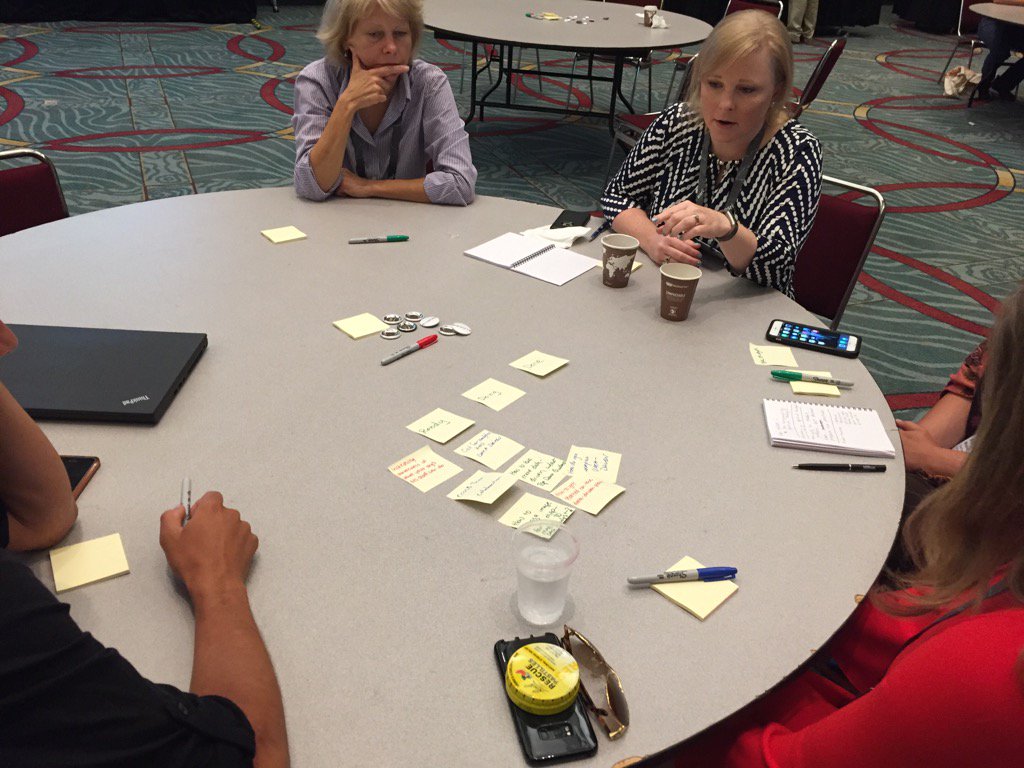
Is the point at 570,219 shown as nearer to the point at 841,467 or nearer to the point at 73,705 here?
the point at 841,467

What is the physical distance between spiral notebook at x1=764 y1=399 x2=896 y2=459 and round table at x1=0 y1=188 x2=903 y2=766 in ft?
0.10

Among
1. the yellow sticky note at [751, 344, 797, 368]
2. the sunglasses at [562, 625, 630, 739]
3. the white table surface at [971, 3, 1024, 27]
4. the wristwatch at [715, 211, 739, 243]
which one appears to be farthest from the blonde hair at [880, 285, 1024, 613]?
the white table surface at [971, 3, 1024, 27]

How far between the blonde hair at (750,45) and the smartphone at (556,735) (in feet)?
5.22

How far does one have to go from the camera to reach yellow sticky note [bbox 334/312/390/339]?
1493 mm

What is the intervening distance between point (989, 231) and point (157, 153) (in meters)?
4.96

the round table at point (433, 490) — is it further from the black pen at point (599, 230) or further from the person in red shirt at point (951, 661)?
the black pen at point (599, 230)

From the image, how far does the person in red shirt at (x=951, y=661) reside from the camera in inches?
25.6

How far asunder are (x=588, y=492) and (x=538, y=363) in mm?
379

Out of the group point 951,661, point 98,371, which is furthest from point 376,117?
point 951,661

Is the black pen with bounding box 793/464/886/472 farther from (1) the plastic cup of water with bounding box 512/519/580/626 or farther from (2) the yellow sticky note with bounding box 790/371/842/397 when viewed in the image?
(1) the plastic cup of water with bounding box 512/519/580/626

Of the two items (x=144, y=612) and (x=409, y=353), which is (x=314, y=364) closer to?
(x=409, y=353)

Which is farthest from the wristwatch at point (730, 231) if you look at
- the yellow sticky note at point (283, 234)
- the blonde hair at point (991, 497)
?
the yellow sticky note at point (283, 234)

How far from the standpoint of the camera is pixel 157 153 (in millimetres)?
4551

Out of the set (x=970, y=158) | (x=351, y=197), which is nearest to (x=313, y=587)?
(x=351, y=197)
